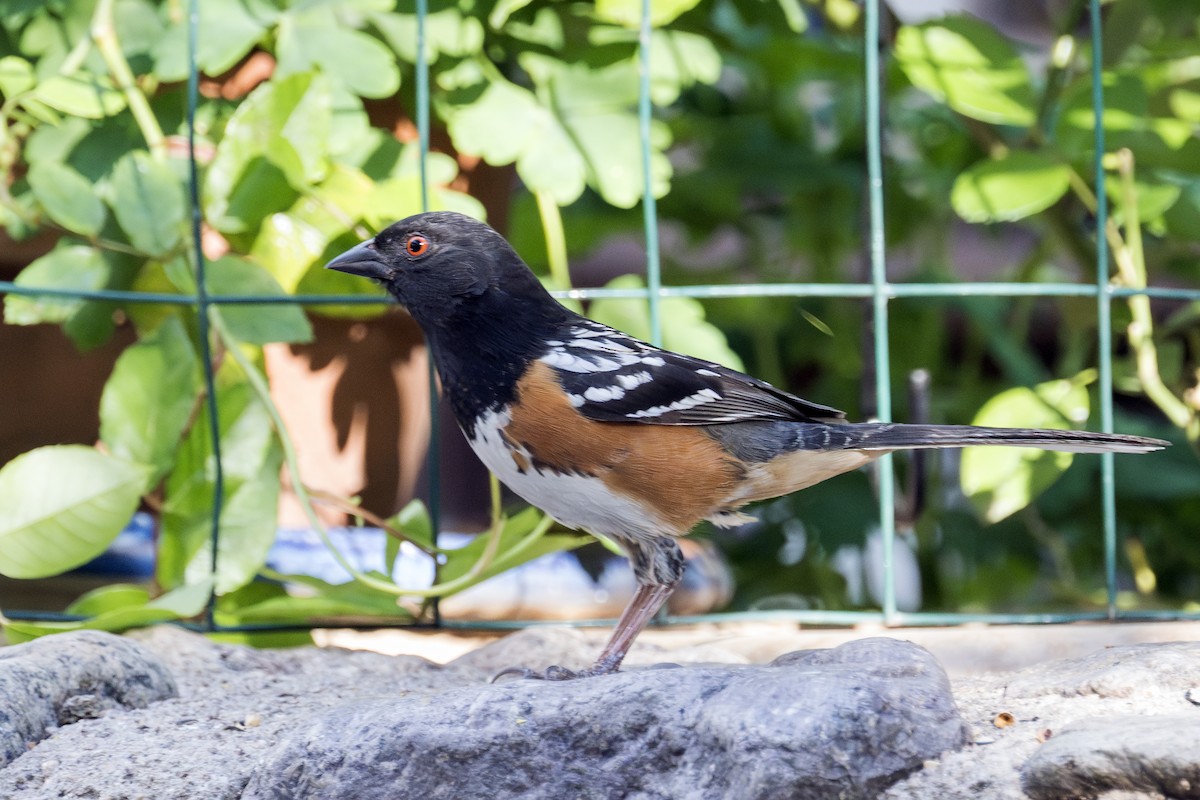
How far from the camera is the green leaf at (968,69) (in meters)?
3.03

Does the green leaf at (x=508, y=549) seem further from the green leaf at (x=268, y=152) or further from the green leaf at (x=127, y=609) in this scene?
the green leaf at (x=268, y=152)

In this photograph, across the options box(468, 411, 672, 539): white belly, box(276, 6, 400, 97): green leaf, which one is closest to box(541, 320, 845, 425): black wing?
box(468, 411, 672, 539): white belly

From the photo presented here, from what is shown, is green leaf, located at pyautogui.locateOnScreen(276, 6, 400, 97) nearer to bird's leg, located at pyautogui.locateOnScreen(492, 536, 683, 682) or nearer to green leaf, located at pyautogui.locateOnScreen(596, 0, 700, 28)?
green leaf, located at pyautogui.locateOnScreen(596, 0, 700, 28)

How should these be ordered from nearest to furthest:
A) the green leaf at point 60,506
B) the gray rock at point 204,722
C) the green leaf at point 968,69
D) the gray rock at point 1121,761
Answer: the gray rock at point 1121,761
the gray rock at point 204,722
the green leaf at point 60,506
the green leaf at point 968,69

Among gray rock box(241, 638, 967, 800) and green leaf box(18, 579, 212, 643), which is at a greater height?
gray rock box(241, 638, 967, 800)

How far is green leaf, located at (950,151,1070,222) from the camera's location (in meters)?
2.95

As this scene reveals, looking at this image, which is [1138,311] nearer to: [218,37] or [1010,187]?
[1010,187]

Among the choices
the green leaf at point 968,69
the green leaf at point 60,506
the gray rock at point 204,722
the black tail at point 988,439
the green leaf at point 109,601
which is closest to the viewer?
the gray rock at point 204,722

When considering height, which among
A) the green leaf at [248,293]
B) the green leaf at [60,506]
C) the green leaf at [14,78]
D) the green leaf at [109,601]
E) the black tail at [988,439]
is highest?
the green leaf at [14,78]

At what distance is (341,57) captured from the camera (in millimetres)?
2881

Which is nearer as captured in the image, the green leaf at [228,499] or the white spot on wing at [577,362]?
the white spot on wing at [577,362]

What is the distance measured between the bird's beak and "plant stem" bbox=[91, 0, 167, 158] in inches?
32.6

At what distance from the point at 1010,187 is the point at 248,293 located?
1.87m

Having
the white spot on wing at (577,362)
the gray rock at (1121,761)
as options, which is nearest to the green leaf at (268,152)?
the white spot on wing at (577,362)
